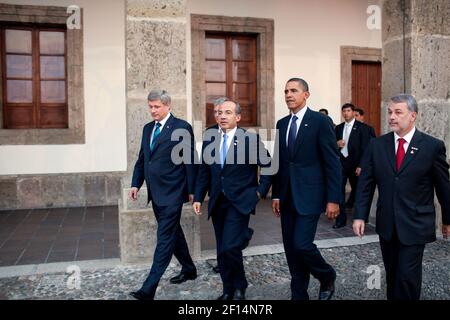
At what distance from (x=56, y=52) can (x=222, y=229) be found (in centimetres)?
605

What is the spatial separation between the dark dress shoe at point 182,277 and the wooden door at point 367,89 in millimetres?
6945

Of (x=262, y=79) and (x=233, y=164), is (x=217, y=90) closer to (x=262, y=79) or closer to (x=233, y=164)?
(x=262, y=79)

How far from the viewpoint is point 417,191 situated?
317cm

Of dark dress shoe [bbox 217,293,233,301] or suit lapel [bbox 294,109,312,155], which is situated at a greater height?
suit lapel [bbox 294,109,312,155]

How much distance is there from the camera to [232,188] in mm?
3779

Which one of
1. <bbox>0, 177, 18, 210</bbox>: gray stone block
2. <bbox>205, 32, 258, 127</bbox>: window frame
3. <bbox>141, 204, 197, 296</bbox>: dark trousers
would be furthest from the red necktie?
<bbox>0, 177, 18, 210</bbox>: gray stone block

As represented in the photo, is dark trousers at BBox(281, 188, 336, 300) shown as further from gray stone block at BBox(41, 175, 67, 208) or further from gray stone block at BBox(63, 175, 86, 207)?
gray stone block at BBox(41, 175, 67, 208)

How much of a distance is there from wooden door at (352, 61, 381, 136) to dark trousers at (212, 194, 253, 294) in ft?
23.2

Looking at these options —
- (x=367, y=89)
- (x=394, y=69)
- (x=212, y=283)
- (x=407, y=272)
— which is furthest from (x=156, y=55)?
(x=367, y=89)

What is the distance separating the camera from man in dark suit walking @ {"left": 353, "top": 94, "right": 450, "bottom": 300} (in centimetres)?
310

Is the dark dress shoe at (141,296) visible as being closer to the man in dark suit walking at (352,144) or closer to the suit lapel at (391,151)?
the suit lapel at (391,151)

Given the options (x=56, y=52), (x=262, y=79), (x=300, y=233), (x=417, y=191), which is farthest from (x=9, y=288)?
(x=262, y=79)

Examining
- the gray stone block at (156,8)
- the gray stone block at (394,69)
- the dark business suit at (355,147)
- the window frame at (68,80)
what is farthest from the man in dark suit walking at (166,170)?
the window frame at (68,80)

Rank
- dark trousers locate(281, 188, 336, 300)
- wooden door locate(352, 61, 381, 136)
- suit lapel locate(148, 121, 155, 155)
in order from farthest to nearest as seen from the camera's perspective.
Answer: wooden door locate(352, 61, 381, 136) < suit lapel locate(148, 121, 155, 155) < dark trousers locate(281, 188, 336, 300)
